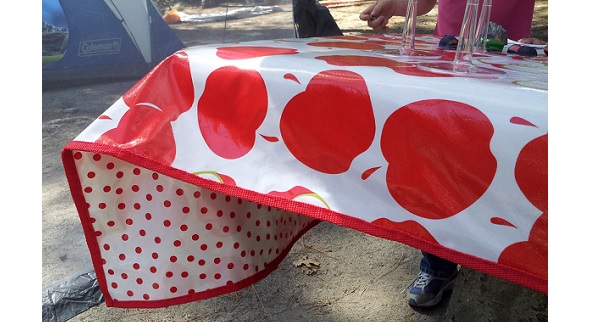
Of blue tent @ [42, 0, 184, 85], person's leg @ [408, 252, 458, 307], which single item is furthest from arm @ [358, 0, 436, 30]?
blue tent @ [42, 0, 184, 85]

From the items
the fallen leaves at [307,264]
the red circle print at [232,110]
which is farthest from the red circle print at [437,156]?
the fallen leaves at [307,264]

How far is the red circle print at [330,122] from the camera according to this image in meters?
0.69

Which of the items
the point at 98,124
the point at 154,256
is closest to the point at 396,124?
the point at 98,124

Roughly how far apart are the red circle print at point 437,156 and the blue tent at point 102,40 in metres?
2.65

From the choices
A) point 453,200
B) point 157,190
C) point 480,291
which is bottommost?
point 480,291

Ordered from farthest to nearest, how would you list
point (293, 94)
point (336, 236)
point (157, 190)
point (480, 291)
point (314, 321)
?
point (336, 236), point (314, 321), point (480, 291), point (157, 190), point (293, 94)

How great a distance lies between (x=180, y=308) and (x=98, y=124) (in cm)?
86

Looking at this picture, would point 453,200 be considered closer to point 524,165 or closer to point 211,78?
point 524,165

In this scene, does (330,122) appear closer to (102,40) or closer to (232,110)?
(232,110)

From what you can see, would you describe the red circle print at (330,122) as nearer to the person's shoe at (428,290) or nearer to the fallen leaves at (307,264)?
the person's shoe at (428,290)

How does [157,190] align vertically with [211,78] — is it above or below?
below

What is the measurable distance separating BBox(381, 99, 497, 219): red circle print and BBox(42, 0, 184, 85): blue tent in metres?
2.65

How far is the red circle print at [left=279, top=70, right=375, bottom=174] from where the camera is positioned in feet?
2.27

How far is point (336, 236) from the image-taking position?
2035mm
